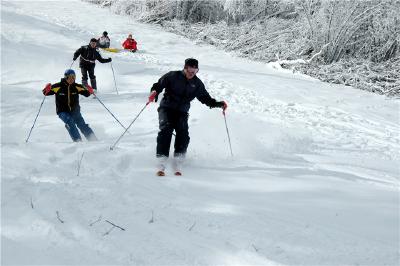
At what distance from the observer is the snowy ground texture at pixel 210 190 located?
3.19 meters

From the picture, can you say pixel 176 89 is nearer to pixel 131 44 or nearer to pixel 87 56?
pixel 87 56

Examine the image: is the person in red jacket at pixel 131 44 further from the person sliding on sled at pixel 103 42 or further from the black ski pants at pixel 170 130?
the black ski pants at pixel 170 130

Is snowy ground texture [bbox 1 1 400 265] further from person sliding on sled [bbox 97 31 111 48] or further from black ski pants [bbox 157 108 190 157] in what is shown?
person sliding on sled [bbox 97 31 111 48]

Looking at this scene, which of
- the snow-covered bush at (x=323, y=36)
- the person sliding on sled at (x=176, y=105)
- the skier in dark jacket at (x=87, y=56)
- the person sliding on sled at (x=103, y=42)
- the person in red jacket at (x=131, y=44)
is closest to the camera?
the person sliding on sled at (x=176, y=105)

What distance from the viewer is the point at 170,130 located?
17.4 feet

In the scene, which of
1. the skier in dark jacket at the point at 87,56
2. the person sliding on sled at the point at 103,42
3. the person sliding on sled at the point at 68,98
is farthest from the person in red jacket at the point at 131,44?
the person sliding on sled at the point at 68,98

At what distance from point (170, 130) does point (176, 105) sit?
35 centimetres

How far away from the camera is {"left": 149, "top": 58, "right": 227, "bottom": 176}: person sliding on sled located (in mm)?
5262

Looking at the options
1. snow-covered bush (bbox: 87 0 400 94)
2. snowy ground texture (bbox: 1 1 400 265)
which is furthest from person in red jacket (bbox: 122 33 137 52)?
snowy ground texture (bbox: 1 1 400 265)

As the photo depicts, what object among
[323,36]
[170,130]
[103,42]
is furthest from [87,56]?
[323,36]

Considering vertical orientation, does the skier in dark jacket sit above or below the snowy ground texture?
above

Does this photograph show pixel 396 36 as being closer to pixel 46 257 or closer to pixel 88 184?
pixel 88 184

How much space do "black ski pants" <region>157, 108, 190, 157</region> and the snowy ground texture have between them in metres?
0.24

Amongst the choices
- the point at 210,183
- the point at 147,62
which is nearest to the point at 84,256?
the point at 210,183
